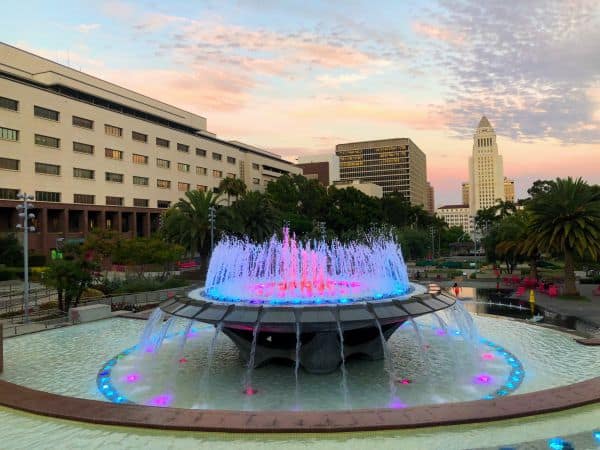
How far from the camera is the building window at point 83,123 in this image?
57562mm

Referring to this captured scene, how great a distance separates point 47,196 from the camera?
53406mm

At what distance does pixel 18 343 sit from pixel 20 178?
37823 mm

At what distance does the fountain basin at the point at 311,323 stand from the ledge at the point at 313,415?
113 inches

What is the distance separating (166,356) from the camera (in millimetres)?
16219

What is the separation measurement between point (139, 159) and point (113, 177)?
19.2 ft

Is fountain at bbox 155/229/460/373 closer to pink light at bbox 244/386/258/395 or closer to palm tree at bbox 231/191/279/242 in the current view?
pink light at bbox 244/386/258/395

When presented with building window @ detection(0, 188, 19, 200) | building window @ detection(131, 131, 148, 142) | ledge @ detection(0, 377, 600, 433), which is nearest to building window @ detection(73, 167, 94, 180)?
building window @ detection(0, 188, 19, 200)

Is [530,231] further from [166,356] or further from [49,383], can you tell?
[49,383]

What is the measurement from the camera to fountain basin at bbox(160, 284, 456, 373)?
1234 centimetres

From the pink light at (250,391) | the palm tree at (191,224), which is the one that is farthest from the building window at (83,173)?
the pink light at (250,391)

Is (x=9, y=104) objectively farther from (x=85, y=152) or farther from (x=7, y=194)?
(x=85, y=152)

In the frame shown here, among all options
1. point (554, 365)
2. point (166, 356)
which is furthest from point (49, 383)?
point (554, 365)

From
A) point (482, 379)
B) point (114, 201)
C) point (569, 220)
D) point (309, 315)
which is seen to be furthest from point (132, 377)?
point (114, 201)

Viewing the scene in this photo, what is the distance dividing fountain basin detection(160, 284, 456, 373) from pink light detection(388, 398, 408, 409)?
207cm
